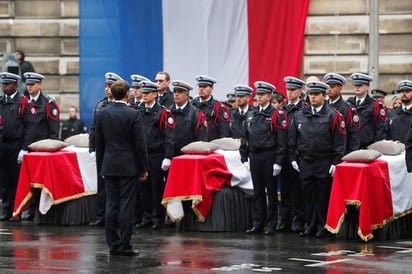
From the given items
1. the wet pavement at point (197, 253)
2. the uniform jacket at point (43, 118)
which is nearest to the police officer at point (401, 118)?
the wet pavement at point (197, 253)

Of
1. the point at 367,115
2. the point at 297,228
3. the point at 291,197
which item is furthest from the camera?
the point at 367,115

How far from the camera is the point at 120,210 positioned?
12.3 m

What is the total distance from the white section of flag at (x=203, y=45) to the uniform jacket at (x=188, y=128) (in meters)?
4.19

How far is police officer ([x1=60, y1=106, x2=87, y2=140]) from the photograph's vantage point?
23.5m

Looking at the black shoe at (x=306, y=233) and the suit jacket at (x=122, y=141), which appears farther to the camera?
the black shoe at (x=306, y=233)

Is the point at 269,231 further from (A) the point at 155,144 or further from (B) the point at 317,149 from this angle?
(A) the point at 155,144

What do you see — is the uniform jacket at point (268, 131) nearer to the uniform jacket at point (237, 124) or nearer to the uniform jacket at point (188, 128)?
the uniform jacket at point (188, 128)

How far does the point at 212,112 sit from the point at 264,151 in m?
2.06

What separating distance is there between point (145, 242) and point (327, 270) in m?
3.01

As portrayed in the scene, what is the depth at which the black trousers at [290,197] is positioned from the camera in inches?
591

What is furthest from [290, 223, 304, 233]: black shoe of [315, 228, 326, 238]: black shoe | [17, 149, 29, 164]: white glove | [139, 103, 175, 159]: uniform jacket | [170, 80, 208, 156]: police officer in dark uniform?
[17, 149, 29, 164]: white glove

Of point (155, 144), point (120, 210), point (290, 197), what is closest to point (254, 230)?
point (290, 197)

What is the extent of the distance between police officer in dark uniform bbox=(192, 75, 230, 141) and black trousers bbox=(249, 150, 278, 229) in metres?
1.87

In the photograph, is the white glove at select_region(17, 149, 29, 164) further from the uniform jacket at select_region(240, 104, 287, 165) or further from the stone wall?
the stone wall
